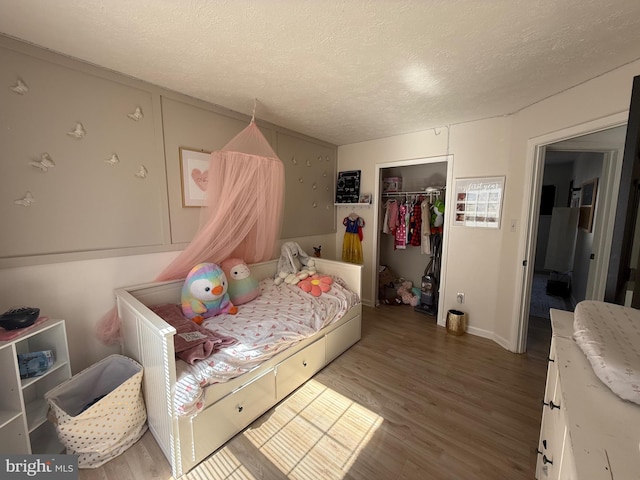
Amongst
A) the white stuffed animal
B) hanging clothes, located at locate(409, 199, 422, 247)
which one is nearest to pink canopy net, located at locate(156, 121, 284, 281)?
the white stuffed animal

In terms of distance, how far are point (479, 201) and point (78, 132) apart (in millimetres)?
3691

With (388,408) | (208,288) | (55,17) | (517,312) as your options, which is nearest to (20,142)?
(55,17)

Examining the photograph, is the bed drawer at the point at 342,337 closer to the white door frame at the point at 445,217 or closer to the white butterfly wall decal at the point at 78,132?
the white door frame at the point at 445,217

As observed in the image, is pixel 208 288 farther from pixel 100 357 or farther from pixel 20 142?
pixel 20 142

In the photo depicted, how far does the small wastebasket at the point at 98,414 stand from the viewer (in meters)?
1.37

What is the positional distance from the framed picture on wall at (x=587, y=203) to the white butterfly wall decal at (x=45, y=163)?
17.4ft

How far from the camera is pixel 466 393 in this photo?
2.04 m

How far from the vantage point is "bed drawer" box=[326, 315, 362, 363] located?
2.39m

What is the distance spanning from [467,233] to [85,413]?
142 inches

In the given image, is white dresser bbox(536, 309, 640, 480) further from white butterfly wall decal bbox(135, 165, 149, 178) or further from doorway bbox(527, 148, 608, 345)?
white butterfly wall decal bbox(135, 165, 149, 178)

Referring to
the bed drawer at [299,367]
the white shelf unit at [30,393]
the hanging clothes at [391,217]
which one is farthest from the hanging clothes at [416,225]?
the white shelf unit at [30,393]

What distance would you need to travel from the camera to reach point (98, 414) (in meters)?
1.40

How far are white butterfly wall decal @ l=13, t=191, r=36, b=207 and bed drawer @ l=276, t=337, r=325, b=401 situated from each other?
6.42 ft

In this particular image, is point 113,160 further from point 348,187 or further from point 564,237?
point 564,237
